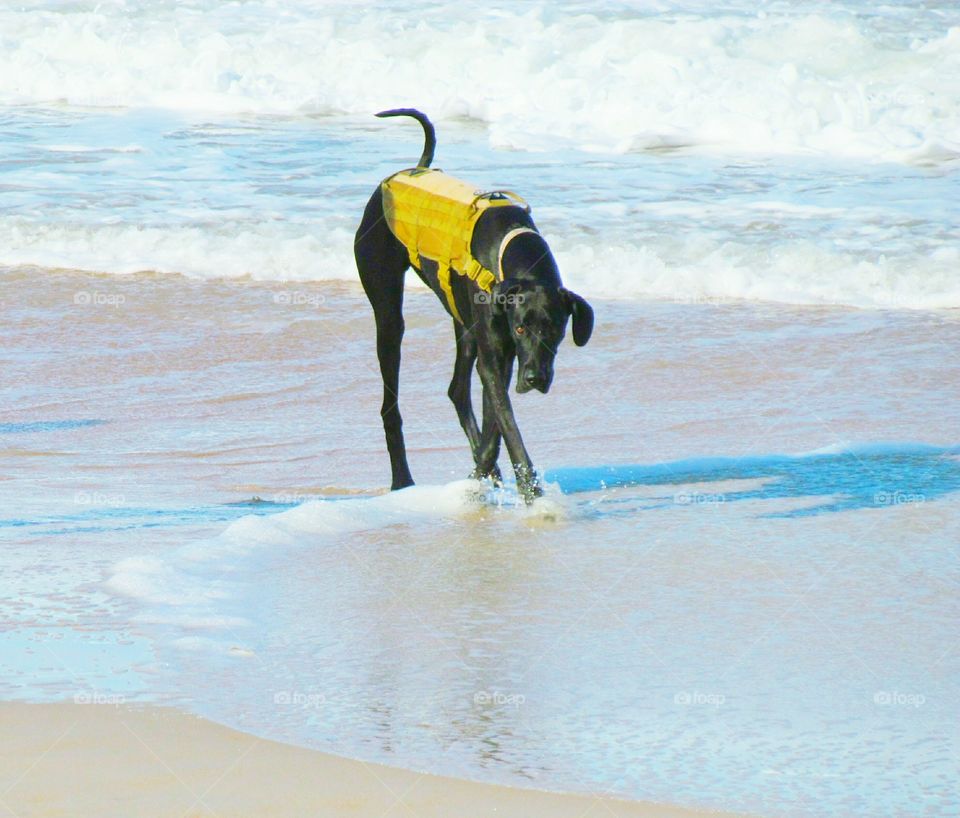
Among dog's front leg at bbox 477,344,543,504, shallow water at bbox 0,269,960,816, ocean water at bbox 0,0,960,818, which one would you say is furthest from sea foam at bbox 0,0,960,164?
dog's front leg at bbox 477,344,543,504

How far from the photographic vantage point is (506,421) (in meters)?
5.18

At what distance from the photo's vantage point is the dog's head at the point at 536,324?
4762 millimetres

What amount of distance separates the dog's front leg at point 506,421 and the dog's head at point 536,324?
13.4 inches

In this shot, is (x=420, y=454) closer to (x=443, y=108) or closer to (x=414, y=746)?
(x=414, y=746)

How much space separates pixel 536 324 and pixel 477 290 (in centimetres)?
44

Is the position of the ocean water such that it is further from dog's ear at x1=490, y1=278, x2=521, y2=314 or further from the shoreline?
dog's ear at x1=490, y1=278, x2=521, y2=314

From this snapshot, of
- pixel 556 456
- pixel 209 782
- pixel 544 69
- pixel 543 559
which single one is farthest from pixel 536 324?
pixel 544 69

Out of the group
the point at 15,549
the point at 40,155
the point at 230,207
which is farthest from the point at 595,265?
the point at 40,155

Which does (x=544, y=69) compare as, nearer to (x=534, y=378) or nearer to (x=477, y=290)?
(x=477, y=290)

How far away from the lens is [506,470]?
592 cm

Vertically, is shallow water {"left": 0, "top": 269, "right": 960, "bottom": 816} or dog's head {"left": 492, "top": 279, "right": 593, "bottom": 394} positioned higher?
dog's head {"left": 492, "top": 279, "right": 593, "bottom": 394}

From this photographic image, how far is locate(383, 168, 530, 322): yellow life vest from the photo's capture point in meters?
5.21

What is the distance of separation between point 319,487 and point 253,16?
56.0 ft

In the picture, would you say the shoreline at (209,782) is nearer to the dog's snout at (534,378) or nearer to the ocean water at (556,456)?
the ocean water at (556,456)
